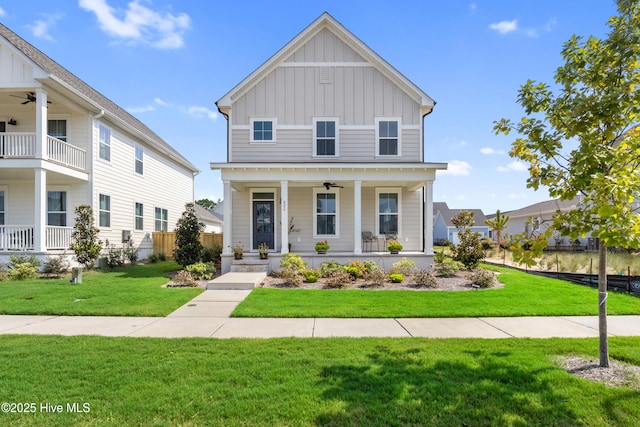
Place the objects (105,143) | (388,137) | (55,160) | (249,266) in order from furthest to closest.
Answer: (105,143)
(388,137)
(55,160)
(249,266)

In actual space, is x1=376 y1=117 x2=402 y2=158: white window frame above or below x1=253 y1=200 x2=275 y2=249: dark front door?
above

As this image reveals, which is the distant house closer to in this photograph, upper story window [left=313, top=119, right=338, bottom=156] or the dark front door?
upper story window [left=313, top=119, right=338, bottom=156]

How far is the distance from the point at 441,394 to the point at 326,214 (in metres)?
11.2

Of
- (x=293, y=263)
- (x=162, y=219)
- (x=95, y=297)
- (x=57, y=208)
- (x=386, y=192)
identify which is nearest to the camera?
(x=95, y=297)

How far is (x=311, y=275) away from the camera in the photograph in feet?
35.4

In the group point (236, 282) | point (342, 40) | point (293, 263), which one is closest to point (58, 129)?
point (236, 282)

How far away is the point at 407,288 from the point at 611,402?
666cm

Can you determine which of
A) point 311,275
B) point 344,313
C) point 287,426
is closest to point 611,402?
point 287,426

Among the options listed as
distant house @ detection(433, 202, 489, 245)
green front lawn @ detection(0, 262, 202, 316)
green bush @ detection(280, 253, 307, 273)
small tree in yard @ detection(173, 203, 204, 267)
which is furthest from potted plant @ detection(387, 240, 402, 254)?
distant house @ detection(433, 202, 489, 245)

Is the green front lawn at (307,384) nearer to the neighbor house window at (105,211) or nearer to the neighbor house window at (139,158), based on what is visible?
the neighbor house window at (105,211)

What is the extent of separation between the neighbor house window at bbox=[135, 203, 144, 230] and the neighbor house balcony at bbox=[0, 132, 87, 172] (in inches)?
180

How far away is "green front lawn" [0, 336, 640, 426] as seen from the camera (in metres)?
3.06

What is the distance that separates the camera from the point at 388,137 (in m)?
14.4

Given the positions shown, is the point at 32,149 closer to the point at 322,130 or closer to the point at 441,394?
the point at 322,130
